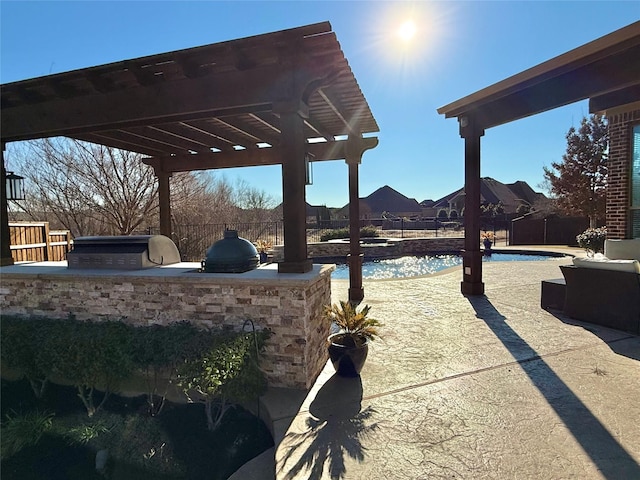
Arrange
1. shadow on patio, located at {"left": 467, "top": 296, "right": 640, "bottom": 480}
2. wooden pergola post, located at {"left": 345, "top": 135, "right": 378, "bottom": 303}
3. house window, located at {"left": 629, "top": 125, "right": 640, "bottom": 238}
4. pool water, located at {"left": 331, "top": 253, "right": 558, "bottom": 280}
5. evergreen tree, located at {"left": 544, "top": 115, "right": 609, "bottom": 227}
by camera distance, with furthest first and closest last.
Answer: evergreen tree, located at {"left": 544, "top": 115, "right": 609, "bottom": 227} → pool water, located at {"left": 331, "top": 253, "right": 558, "bottom": 280} → house window, located at {"left": 629, "top": 125, "right": 640, "bottom": 238} → wooden pergola post, located at {"left": 345, "top": 135, "right": 378, "bottom": 303} → shadow on patio, located at {"left": 467, "top": 296, "right": 640, "bottom": 480}

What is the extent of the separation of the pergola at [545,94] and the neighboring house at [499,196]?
2755 centimetres

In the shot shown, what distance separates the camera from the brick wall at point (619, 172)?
22.2ft

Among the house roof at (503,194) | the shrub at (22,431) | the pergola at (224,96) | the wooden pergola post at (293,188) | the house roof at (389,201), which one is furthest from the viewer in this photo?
the house roof at (389,201)

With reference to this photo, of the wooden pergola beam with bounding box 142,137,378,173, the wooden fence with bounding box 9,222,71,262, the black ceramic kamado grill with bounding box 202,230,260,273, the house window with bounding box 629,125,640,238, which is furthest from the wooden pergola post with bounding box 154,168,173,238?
the house window with bounding box 629,125,640,238

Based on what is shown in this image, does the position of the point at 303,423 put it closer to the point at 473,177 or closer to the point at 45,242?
the point at 473,177

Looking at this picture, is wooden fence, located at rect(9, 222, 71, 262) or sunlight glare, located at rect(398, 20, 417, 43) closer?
sunlight glare, located at rect(398, 20, 417, 43)

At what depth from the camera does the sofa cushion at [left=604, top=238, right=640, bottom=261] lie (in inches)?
217

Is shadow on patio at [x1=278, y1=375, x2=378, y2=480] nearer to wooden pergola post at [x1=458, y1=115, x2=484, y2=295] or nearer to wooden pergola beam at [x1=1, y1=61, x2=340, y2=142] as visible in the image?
wooden pergola beam at [x1=1, y1=61, x2=340, y2=142]

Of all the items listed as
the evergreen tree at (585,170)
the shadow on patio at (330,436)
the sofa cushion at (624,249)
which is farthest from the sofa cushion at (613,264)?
the evergreen tree at (585,170)

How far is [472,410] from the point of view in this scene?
8.82 ft

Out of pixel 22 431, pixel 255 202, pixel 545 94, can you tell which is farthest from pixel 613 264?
pixel 255 202

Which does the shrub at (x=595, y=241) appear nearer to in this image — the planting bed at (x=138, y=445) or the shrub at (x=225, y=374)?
the shrub at (x=225, y=374)

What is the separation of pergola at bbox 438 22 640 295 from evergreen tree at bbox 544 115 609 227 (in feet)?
38.1

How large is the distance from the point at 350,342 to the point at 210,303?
1.41m
